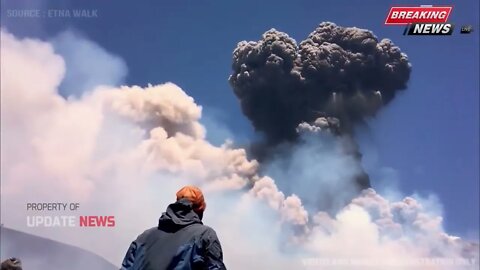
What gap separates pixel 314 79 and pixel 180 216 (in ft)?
9.93

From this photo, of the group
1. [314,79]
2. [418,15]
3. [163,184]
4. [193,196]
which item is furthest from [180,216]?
[418,15]

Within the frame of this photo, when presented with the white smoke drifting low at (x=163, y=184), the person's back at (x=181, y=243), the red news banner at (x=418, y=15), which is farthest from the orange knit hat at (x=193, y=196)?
the red news banner at (x=418, y=15)

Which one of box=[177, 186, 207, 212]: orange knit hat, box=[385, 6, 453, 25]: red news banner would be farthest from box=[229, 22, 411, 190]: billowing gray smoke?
box=[177, 186, 207, 212]: orange knit hat

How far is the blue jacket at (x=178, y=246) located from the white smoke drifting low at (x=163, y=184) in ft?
8.60

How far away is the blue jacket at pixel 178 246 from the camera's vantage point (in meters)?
2.29

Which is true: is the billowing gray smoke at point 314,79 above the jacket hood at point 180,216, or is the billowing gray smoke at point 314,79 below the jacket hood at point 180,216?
above

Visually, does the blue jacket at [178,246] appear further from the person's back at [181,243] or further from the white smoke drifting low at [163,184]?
the white smoke drifting low at [163,184]

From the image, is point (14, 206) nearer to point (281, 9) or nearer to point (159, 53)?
point (159, 53)

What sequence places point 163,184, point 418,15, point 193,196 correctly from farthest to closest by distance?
point 418,15, point 163,184, point 193,196

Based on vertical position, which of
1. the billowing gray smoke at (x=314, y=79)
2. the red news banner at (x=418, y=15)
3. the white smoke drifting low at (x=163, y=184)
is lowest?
the white smoke drifting low at (x=163, y=184)

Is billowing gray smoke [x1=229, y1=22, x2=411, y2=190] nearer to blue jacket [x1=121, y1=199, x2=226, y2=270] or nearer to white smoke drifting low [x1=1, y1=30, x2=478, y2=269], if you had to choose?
white smoke drifting low [x1=1, y1=30, x2=478, y2=269]

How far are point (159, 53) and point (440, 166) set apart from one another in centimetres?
246

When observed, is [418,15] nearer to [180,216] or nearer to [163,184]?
[163,184]

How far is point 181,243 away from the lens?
2.31m
